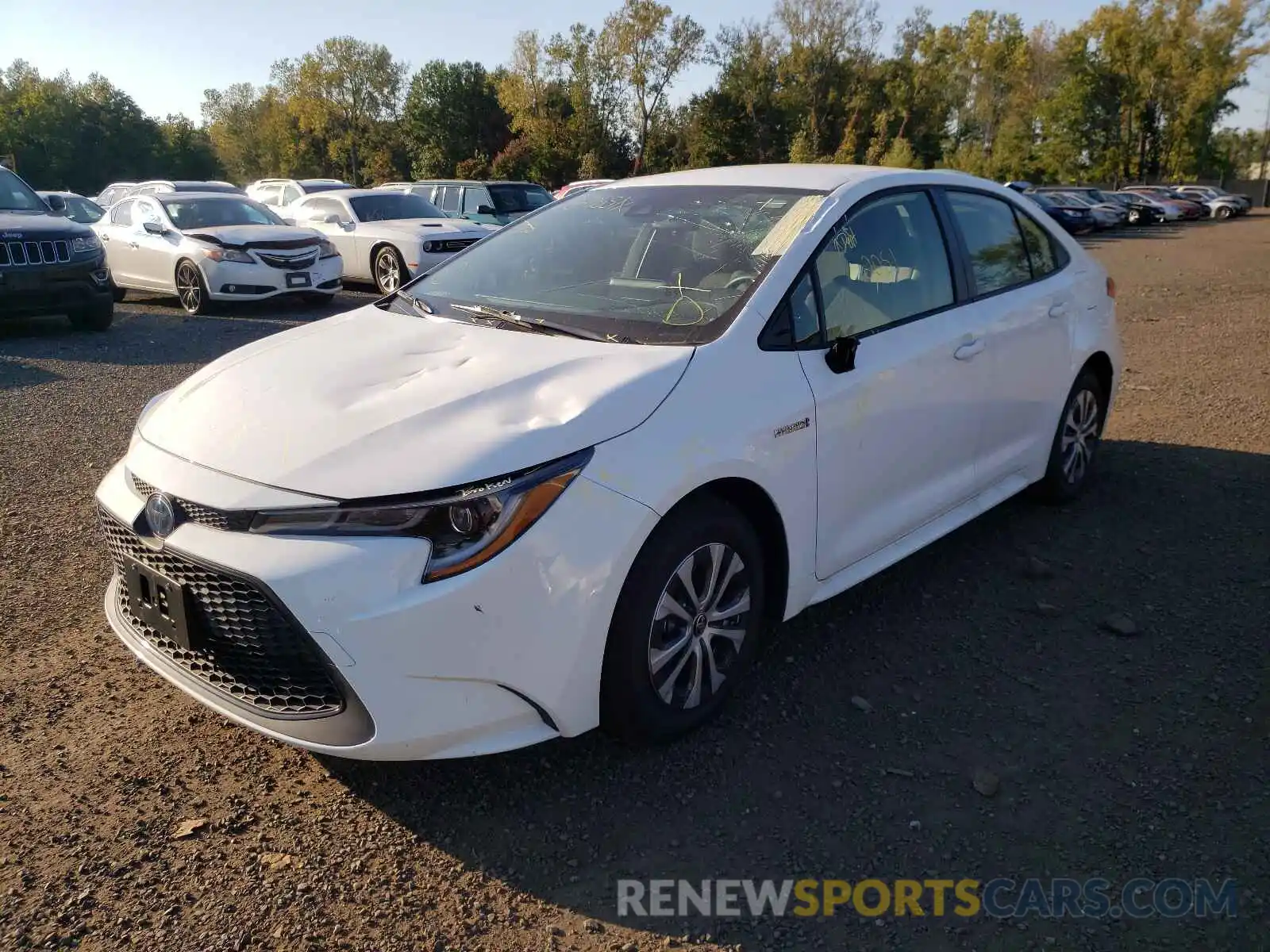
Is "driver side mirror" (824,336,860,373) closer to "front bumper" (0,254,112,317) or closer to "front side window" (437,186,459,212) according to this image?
"front bumper" (0,254,112,317)

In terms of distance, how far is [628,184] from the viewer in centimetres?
432

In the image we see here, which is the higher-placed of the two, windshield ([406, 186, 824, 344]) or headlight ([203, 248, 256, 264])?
windshield ([406, 186, 824, 344])

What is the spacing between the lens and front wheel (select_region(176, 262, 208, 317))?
12109mm

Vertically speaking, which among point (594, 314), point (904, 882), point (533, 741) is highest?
point (594, 314)

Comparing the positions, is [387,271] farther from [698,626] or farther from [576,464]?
[576,464]

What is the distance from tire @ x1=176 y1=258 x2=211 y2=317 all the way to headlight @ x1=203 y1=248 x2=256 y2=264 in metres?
0.30

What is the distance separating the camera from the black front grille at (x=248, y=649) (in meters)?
2.46

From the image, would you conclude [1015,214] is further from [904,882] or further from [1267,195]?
[1267,195]

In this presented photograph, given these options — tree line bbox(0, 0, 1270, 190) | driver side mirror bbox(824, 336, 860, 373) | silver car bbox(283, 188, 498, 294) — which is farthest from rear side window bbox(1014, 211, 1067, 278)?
tree line bbox(0, 0, 1270, 190)

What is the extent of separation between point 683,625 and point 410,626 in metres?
0.88

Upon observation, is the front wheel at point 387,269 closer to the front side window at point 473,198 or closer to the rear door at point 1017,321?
the front side window at point 473,198

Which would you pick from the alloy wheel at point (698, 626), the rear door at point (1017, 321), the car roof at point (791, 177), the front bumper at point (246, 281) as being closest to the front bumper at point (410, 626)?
the alloy wheel at point (698, 626)

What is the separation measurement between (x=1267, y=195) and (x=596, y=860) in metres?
78.2

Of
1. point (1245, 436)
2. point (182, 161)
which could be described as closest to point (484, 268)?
point (1245, 436)
